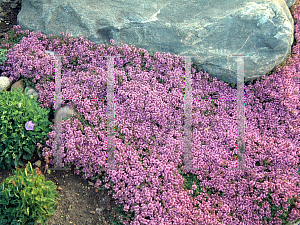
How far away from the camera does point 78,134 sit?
16.6ft

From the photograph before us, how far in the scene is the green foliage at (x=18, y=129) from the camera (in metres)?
4.70

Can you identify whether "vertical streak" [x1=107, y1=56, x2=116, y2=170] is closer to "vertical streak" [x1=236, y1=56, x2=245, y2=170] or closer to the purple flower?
the purple flower

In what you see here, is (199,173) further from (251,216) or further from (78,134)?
(78,134)

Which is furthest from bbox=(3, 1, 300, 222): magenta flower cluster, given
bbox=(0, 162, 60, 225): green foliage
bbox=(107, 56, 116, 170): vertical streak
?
bbox=(0, 162, 60, 225): green foliage

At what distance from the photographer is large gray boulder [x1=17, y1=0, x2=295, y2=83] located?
633 cm

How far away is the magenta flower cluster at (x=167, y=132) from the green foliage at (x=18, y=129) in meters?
0.31

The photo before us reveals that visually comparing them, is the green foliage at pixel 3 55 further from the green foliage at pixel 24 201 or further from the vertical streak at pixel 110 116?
the green foliage at pixel 24 201

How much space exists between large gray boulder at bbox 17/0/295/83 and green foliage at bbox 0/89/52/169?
2.40 meters

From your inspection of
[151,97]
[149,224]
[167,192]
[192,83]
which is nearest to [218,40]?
[192,83]

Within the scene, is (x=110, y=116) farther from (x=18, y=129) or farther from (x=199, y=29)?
(x=199, y=29)

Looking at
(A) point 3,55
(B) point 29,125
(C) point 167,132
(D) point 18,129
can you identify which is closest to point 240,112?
(C) point 167,132

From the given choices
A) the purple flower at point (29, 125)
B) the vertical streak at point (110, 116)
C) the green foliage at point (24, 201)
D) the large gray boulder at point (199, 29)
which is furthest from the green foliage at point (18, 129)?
the large gray boulder at point (199, 29)

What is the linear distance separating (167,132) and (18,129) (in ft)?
9.18

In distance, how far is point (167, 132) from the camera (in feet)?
18.0
